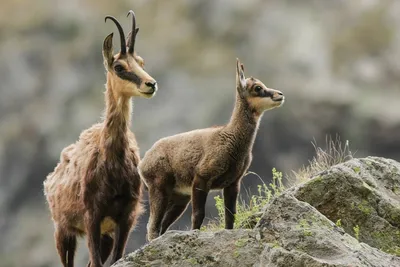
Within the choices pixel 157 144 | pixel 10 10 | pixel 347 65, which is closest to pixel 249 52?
pixel 347 65

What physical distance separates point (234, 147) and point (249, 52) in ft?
119

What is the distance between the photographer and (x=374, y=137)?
40.9 m

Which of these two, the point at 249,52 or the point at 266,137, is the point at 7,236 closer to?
the point at 266,137

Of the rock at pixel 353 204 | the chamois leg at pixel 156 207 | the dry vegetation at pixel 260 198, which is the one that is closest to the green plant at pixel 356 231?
the rock at pixel 353 204

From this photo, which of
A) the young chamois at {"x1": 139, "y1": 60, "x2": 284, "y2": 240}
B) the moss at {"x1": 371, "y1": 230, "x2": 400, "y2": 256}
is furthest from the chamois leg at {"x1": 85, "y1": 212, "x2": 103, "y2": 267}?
the moss at {"x1": 371, "y1": 230, "x2": 400, "y2": 256}

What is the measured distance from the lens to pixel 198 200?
9.72 metres

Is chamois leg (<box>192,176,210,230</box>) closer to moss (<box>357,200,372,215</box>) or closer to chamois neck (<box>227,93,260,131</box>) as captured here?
chamois neck (<box>227,93,260,131</box>)

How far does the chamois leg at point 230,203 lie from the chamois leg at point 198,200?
33cm

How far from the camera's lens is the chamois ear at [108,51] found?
10.8m

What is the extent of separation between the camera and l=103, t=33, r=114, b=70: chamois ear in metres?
10.8

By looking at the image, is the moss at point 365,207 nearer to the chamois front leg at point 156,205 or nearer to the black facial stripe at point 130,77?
the chamois front leg at point 156,205

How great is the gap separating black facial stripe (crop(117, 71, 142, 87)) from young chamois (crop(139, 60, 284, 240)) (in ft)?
2.39

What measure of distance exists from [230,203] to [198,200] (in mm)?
489

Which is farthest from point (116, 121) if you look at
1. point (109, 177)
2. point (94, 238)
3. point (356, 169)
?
point (356, 169)
